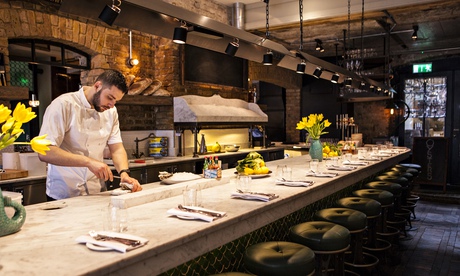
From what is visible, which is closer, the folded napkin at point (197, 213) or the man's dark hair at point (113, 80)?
the folded napkin at point (197, 213)

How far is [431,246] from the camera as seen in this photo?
519 centimetres

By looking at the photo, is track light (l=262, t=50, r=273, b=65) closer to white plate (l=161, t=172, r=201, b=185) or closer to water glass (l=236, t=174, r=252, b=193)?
white plate (l=161, t=172, r=201, b=185)

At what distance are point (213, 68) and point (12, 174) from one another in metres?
4.34

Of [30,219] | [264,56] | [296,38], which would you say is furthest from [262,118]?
[30,219]

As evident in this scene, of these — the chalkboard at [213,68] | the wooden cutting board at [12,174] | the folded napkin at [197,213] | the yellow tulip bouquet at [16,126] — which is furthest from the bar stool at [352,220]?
the chalkboard at [213,68]

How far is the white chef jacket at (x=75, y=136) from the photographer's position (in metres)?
2.87

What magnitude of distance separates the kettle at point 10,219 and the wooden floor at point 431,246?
12.1 feet

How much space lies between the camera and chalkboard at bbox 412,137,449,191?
8.94m

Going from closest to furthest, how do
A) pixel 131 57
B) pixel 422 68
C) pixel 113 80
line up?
1. pixel 113 80
2. pixel 131 57
3. pixel 422 68

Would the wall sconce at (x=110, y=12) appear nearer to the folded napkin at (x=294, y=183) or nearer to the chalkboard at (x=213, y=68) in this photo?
the folded napkin at (x=294, y=183)

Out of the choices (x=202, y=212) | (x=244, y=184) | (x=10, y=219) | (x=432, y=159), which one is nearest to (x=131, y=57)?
(x=244, y=184)

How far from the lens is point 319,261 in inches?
105

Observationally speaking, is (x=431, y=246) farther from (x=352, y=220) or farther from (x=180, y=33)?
(x=180, y=33)

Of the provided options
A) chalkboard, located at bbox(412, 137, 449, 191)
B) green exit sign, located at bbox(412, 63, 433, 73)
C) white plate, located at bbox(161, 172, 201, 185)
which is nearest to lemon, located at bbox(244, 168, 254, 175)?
white plate, located at bbox(161, 172, 201, 185)
